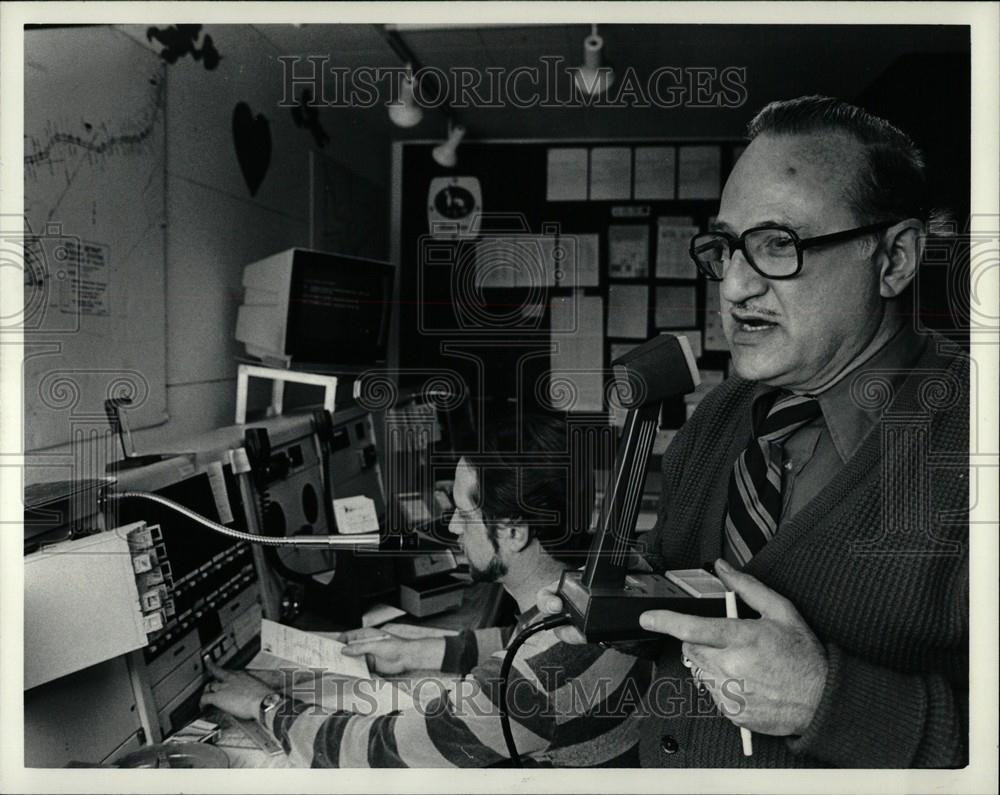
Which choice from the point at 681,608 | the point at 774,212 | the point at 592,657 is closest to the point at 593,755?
the point at 592,657

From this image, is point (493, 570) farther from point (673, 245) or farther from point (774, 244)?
point (673, 245)

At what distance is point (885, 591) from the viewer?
98 cm

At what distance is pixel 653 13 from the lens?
121 centimetres

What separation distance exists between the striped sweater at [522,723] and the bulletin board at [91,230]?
702 mm

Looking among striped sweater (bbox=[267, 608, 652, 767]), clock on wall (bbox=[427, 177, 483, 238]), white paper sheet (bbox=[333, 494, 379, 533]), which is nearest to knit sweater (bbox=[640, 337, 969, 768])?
striped sweater (bbox=[267, 608, 652, 767])

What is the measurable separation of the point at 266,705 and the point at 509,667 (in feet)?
1.45


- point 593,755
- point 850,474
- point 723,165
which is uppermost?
point 723,165

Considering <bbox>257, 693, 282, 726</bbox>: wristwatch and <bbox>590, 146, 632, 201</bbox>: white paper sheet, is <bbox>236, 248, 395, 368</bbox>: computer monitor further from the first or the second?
<bbox>257, 693, 282, 726</bbox>: wristwatch

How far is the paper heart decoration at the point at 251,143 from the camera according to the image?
2.30m

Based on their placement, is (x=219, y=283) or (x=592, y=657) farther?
(x=219, y=283)

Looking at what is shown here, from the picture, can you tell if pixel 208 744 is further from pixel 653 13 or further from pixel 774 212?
pixel 653 13

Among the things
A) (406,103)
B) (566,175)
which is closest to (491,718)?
(406,103)

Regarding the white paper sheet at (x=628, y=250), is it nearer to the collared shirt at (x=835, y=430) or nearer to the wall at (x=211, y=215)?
the wall at (x=211, y=215)

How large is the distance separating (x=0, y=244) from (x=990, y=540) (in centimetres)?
155
